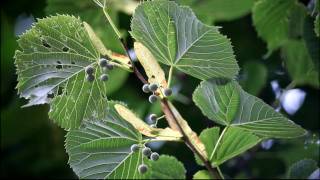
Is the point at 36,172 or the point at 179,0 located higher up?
the point at 179,0

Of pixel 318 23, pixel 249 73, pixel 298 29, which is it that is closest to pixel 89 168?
pixel 318 23

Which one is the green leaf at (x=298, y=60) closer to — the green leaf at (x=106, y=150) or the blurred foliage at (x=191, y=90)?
the blurred foliage at (x=191, y=90)

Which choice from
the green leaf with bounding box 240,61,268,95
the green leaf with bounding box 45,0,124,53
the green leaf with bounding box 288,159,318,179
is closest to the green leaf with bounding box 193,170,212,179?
the green leaf with bounding box 288,159,318,179

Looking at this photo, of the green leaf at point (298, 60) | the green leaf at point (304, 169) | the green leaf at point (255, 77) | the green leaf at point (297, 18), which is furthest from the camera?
the green leaf at point (255, 77)

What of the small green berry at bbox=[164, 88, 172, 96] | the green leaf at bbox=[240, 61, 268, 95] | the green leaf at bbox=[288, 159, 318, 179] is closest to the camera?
the small green berry at bbox=[164, 88, 172, 96]

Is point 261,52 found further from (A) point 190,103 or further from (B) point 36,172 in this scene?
(B) point 36,172

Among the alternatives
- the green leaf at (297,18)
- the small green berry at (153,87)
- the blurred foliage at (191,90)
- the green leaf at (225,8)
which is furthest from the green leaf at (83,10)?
the small green berry at (153,87)

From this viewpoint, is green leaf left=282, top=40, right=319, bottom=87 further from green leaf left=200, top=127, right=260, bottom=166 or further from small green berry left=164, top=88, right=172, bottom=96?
small green berry left=164, top=88, right=172, bottom=96
